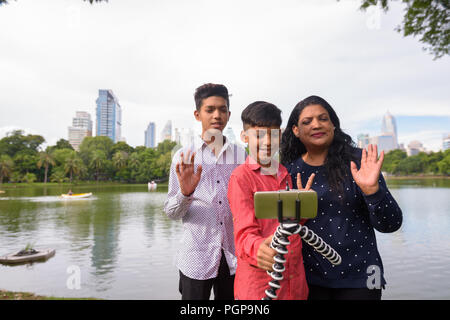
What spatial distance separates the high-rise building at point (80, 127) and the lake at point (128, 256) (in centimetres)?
7377

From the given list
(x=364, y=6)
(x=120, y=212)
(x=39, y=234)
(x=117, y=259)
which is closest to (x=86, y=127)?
(x=120, y=212)

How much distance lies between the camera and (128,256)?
12.3 meters

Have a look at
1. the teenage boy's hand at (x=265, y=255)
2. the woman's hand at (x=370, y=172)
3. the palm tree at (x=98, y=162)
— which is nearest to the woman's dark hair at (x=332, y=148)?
the woman's hand at (x=370, y=172)

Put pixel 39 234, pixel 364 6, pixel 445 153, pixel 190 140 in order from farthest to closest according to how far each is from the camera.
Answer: pixel 445 153 → pixel 39 234 → pixel 364 6 → pixel 190 140

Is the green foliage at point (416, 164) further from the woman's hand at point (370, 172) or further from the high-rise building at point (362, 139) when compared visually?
the woman's hand at point (370, 172)

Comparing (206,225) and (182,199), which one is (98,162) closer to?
(206,225)

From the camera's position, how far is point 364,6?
25.4 ft

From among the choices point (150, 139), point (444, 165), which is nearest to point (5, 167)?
point (150, 139)

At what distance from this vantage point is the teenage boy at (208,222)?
239 centimetres

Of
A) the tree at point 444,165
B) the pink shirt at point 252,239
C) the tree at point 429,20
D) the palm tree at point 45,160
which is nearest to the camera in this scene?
the pink shirt at point 252,239

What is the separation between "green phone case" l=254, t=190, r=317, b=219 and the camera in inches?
47.8
